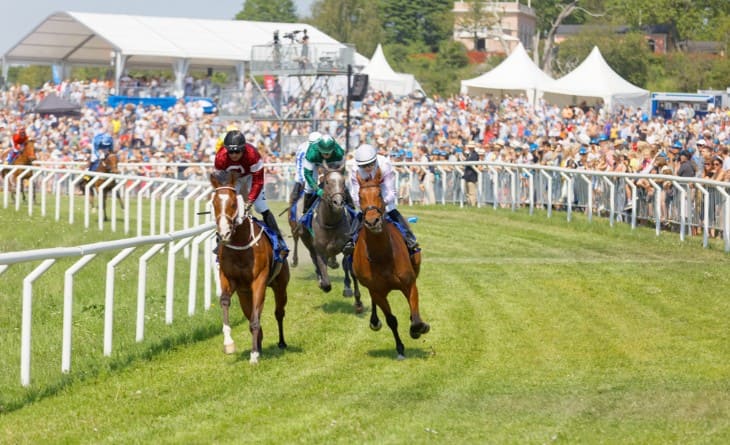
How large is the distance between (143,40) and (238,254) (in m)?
43.3

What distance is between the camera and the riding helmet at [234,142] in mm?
10695

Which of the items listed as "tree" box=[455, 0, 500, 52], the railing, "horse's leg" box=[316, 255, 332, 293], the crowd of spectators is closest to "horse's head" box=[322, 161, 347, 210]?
"horse's leg" box=[316, 255, 332, 293]

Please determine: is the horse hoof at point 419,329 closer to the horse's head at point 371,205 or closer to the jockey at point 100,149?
the horse's head at point 371,205

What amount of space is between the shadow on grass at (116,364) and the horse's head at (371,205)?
76.1 inches

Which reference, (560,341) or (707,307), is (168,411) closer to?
(560,341)

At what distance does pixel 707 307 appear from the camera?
46.1 ft

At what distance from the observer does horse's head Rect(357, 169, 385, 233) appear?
1032cm

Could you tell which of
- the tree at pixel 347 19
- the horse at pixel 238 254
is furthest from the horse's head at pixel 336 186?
the tree at pixel 347 19

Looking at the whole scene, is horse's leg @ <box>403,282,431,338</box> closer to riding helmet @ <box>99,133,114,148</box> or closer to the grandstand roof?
riding helmet @ <box>99,133,114,148</box>

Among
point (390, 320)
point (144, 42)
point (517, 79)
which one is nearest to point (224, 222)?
point (390, 320)

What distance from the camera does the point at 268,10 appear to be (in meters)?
150

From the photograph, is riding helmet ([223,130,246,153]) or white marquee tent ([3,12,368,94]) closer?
riding helmet ([223,130,246,153])

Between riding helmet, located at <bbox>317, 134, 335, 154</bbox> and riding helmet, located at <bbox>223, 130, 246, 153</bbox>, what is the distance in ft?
10.3

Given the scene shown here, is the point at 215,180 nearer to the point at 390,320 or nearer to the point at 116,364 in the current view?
the point at 116,364
